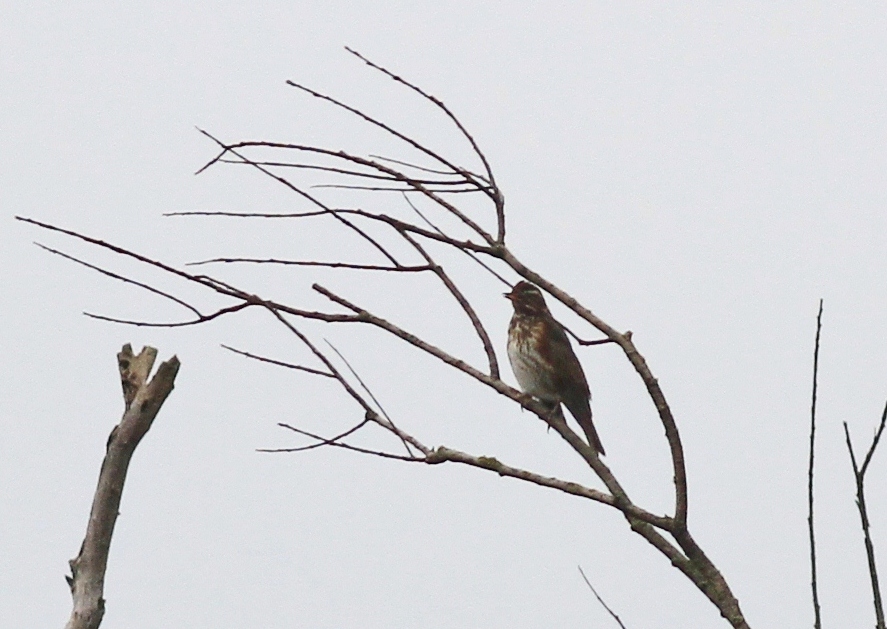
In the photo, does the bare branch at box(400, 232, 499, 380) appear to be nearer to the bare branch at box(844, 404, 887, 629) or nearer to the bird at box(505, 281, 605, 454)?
the bare branch at box(844, 404, 887, 629)

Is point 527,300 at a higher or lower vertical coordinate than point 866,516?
higher

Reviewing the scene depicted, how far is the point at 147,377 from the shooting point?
10.7 ft

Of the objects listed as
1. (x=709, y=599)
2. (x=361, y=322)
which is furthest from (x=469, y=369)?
(x=709, y=599)

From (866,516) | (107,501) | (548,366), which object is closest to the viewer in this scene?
(866,516)

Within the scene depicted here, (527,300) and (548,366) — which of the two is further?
(527,300)

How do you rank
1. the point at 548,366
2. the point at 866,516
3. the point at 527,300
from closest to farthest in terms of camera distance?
the point at 866,516
the point at 548,366
the point at 527,300

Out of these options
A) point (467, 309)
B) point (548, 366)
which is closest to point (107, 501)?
point (467, 309)

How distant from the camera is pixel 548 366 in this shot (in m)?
7.28

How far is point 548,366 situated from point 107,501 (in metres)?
4.33

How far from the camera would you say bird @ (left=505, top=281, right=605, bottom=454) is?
7.28 meters

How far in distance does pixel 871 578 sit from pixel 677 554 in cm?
58

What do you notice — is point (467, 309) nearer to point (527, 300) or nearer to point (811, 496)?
point (811, 496)

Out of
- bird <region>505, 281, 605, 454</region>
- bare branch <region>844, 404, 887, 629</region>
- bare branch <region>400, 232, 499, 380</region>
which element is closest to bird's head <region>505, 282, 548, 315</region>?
bird <region>505, 281, 605, 454</region>

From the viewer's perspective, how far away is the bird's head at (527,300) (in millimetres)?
7459
